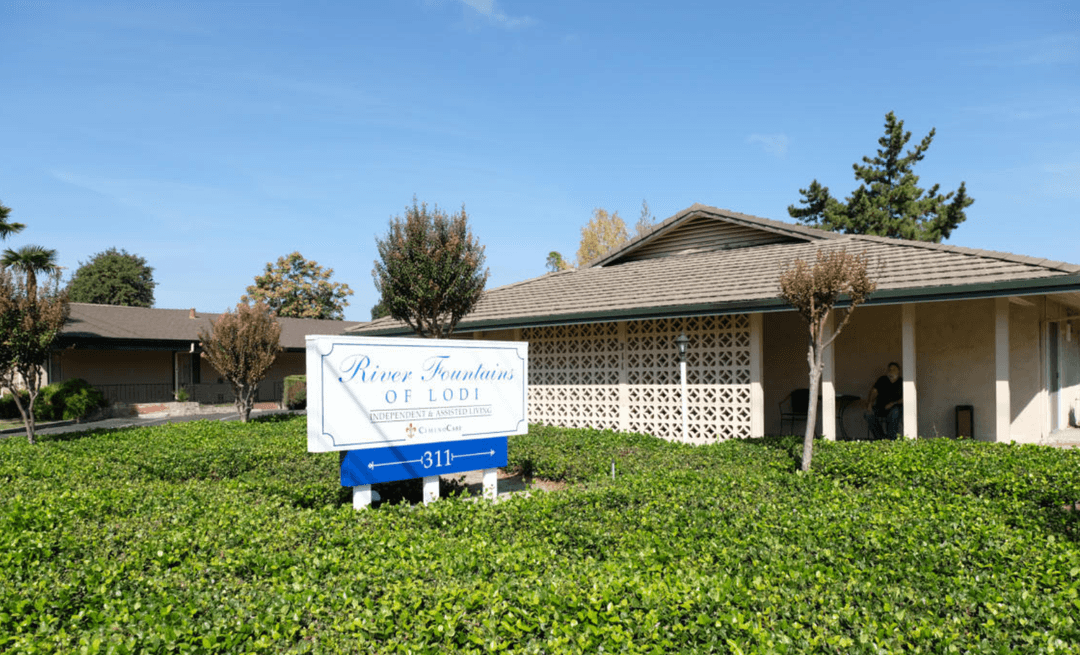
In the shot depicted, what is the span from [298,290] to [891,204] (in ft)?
142

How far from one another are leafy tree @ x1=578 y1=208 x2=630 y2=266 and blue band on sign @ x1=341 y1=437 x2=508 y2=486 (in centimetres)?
3060

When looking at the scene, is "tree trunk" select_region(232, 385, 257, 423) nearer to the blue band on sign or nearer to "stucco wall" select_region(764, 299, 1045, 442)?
the blue band on sign

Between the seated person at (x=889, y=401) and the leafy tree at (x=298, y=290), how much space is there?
153ft

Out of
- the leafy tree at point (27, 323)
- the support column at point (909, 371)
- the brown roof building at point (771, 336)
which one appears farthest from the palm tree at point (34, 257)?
the support column at point (909, 371)

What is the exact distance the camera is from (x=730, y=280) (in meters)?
12.9

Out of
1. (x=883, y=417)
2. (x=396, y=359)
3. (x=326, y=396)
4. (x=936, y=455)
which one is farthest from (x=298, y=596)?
(x=883, y=417)

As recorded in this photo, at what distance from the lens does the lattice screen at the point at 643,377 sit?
12.5 m

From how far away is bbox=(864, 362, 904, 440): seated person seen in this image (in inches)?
464

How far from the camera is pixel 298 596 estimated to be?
395cm

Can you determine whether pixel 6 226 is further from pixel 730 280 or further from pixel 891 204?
pixel 891 204

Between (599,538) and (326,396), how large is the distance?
3248 millimetres

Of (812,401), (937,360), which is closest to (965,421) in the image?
(937,360)

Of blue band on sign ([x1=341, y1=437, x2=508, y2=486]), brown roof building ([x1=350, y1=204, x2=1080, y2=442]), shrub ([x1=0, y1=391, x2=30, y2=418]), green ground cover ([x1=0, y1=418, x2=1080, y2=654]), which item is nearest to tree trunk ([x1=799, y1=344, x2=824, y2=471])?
green ground cover ([x1=0, y1=418, x2=1080, y2=654])

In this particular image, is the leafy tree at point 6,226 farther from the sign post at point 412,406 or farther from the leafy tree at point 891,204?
the leafy tree at point 891,204
